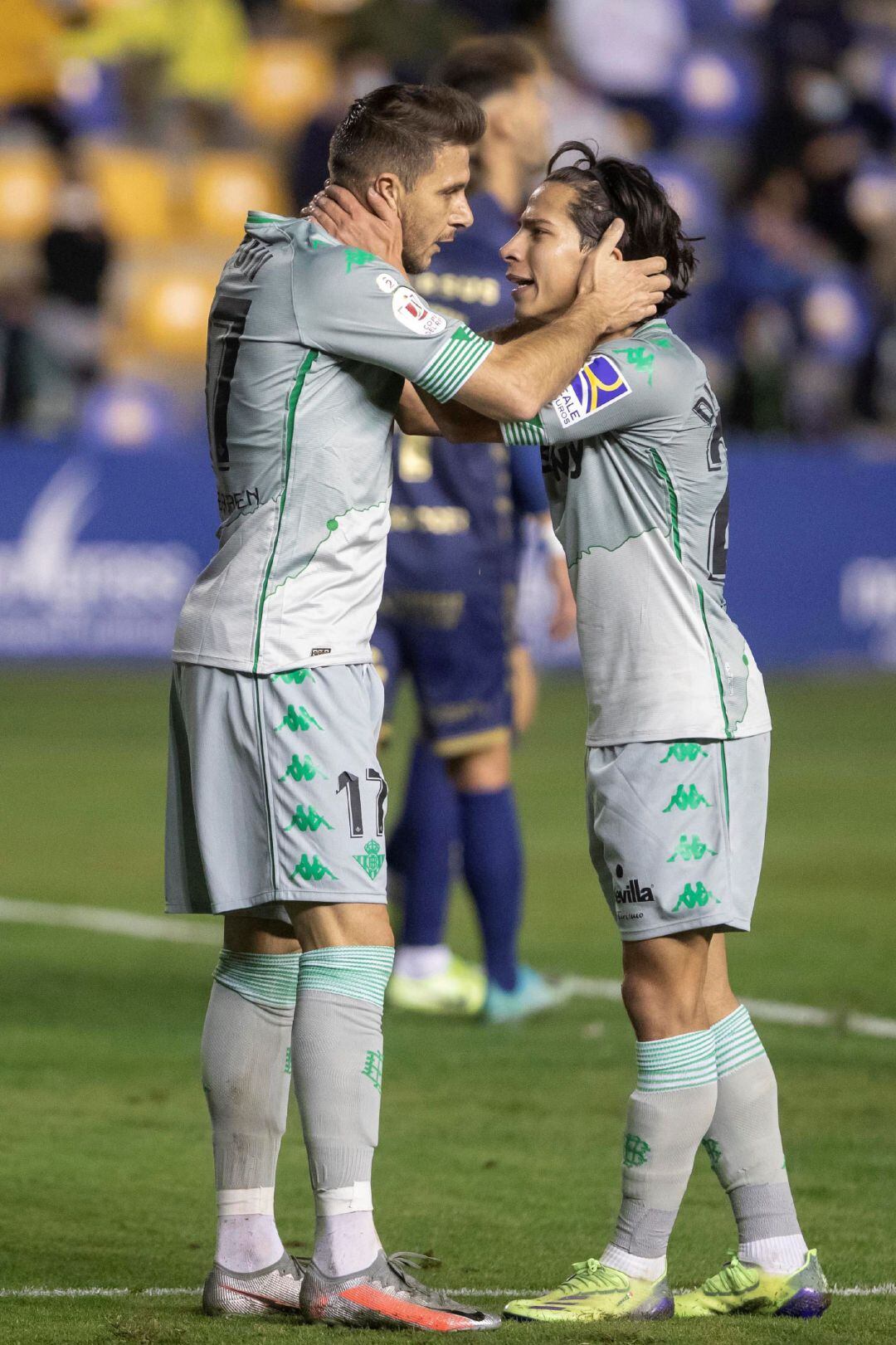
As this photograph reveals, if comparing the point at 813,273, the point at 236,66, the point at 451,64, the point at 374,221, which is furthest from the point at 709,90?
Result: the point at 374,221

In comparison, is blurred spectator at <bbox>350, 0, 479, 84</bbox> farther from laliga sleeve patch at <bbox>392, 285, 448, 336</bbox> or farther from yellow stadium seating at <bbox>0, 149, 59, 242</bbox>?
laliga sleeve patch at <bbox>392, 285, 448, 336</bbox>

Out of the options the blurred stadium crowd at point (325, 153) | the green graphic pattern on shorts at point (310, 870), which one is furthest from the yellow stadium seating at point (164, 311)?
the green graphic pattern on shorts at point (310, 870)

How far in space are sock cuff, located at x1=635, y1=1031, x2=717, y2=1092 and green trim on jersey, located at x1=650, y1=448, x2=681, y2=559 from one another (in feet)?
2.77

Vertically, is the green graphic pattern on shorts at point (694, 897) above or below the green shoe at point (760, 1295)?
above

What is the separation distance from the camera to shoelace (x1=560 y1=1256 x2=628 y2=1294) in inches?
142

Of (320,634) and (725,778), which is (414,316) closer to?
(320,634)

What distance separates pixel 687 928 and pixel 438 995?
3.17m

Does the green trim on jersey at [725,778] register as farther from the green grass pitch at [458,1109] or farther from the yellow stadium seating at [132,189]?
the yellow stadium seating at [132,189]

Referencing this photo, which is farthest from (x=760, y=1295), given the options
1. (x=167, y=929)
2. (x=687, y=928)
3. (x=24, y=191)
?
(x=24, y=191)

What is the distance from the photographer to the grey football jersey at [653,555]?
3.68m

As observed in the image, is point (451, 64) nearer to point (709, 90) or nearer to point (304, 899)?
point (304, 899)

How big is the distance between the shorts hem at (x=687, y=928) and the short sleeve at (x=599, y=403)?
2.79 feet

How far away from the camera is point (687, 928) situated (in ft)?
11.8

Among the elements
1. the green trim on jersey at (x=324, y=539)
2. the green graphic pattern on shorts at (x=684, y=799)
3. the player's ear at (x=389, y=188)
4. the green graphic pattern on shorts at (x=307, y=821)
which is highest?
the player's ear at (x=389, y=188)
